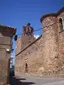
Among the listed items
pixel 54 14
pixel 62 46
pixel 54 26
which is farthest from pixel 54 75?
pixel 54 14

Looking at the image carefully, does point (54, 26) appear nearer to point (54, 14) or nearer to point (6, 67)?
point (54, 14)

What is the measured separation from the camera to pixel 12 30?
8391 millimetres

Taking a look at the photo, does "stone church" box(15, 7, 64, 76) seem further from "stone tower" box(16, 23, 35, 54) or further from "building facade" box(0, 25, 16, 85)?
"stone tower" box(16, 23, 35, 54)

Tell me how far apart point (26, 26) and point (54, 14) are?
24.7 meters

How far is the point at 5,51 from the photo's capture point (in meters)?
7.99

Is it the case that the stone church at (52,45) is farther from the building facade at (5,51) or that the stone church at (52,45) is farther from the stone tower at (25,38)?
the stone tower at (25,38)

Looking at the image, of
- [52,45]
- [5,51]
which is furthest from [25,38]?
[5,51]

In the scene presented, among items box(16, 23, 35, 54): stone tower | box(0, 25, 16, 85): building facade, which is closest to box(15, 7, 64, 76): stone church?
box(0, 25, 16, 85): building facade

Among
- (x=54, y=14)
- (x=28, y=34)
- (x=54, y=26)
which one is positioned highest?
(x=28, y=34)

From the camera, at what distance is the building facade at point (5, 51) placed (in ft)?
25.4

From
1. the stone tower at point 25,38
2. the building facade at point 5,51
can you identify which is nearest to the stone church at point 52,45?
the building facade at point 5,51

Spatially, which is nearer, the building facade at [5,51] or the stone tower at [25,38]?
the building facade at [5,51]

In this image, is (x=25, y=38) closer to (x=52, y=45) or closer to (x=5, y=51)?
(x=52, y=45)

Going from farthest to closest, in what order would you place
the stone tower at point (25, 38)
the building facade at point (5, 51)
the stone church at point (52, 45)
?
the stone tower at point (25, 38) < the stone church at point (52, 45) < the building facade at point (5, 51)
